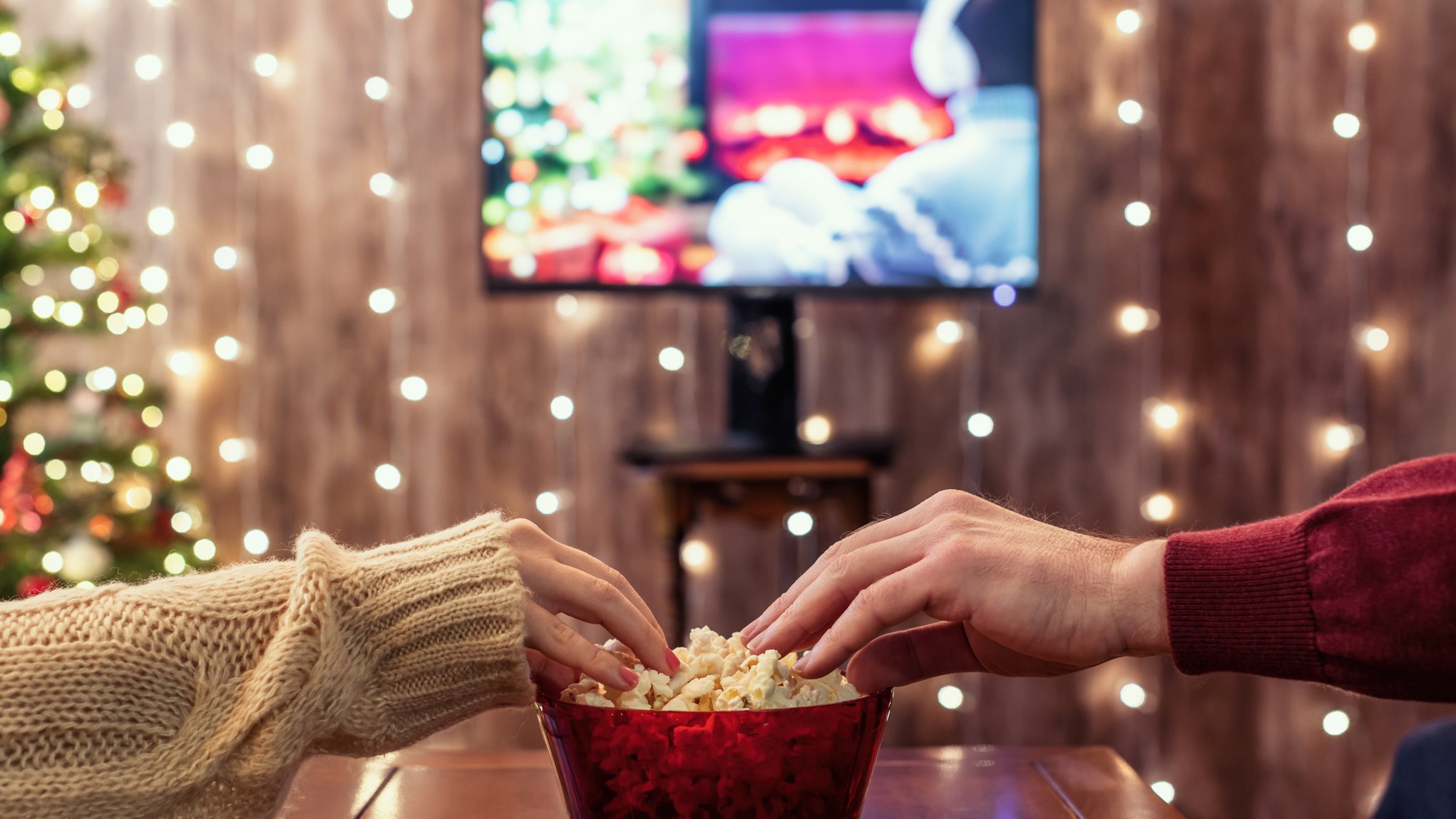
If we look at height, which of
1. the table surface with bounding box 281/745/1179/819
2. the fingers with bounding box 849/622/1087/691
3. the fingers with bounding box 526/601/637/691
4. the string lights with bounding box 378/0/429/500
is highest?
the string lights with bounding box 378/0/429/500

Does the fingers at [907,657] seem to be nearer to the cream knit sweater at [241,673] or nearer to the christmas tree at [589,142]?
the cream knit sweater at [241,673]

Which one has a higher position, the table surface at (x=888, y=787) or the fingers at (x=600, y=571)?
the fingers at (x=600, y=571)

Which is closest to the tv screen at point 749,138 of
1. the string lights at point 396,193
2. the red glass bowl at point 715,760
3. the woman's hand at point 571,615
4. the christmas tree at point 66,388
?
the string lights at point 396,193

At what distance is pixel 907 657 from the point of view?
828 mm

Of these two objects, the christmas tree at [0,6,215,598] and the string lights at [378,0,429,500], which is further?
the string lights at [378,0,429,500]

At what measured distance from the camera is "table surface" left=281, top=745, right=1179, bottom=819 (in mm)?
784

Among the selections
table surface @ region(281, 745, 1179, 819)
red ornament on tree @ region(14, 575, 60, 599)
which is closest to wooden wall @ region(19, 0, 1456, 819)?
red ornament on tree @ region(14, 575, 60, 599)

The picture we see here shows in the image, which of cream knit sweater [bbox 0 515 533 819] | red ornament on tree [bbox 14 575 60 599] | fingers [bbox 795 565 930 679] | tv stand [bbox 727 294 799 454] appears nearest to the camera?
cream knit sweater [bbox 0 515 533 819]

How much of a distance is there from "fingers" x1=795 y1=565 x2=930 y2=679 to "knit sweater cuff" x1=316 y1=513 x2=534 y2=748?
19 centimetres

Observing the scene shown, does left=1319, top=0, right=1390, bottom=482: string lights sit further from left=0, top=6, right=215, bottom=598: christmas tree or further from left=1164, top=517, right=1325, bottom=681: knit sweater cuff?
left=0, top=6, right=215, bottom=598: christmas tree

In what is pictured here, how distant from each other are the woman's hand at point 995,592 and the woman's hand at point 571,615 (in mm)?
84

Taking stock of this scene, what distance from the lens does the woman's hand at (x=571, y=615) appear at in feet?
2.30

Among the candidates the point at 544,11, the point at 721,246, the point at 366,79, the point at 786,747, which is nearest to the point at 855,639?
the point at 786,747

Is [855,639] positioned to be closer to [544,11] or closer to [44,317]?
[544,11]
